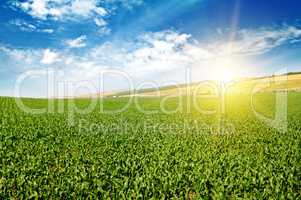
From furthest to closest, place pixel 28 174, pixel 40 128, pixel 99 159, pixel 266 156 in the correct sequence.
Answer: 1. pixel 40 128
2. pixel 266 156
3. pixel 99 159
4. pixel 28 174

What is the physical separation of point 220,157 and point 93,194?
255 inches

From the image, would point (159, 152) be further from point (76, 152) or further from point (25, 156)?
point (25, 156)

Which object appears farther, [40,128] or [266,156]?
[40,128]

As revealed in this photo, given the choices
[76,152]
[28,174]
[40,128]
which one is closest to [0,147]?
[76,152]

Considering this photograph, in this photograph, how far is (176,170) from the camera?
35.4 ft

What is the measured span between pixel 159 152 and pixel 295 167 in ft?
18.8

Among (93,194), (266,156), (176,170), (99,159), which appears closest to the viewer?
(93,194)

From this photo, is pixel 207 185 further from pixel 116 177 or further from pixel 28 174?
pixel 28 174

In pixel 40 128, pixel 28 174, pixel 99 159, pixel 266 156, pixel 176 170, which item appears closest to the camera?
pixel 28 174

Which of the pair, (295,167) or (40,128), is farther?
(40,128)

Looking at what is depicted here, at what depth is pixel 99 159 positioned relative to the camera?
12344 mm

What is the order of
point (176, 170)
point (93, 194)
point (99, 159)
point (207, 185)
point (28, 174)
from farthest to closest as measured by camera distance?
point (99, 159)
point (176, 170)
point (28, 174)
point (207, 185)
point (93, 194)

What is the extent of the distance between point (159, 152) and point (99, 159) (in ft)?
9.71

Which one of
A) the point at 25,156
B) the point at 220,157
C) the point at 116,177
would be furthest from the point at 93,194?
the point at 220,157
